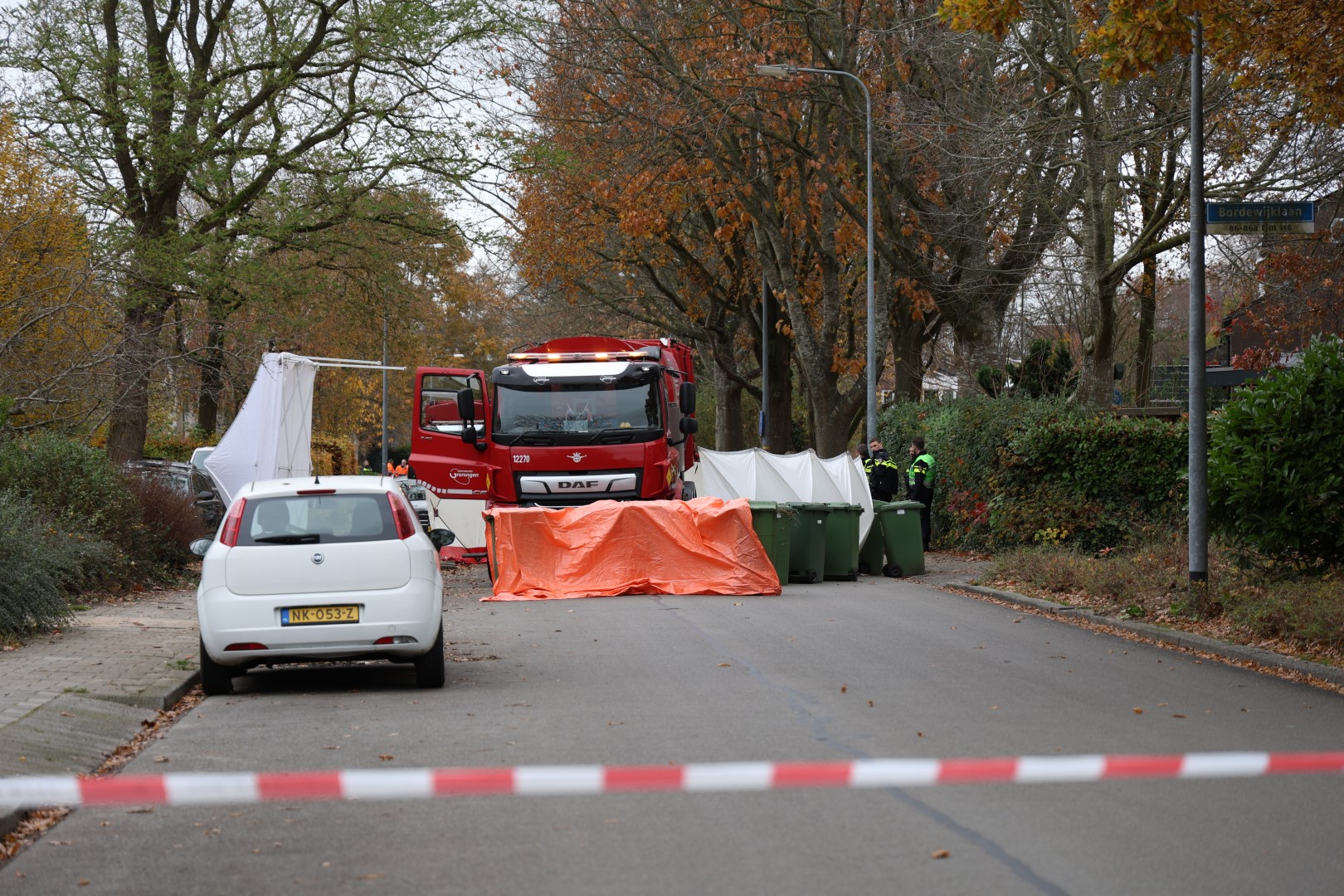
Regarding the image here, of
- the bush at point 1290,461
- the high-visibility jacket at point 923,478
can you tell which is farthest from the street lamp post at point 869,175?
the bush at point 1290,461

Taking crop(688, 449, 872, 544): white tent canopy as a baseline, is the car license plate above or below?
below

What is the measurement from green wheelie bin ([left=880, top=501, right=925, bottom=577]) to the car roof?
11427 mm

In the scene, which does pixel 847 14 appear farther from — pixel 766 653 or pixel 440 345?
pixel 440 345

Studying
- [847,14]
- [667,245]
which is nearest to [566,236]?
[667,245]

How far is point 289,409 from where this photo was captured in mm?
21141

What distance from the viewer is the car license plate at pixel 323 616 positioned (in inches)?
424

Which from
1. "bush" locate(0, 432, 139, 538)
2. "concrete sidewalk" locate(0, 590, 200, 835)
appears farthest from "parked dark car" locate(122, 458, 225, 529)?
"concrete sidewalk" locate(0, 590, 200, 835)

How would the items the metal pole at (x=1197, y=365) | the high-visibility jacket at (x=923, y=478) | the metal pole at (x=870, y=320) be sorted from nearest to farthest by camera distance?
the metal pole at (x=1197, y=365), the high-visibility jacket at (x=923, y=478), the metal pole at (x=870, y=320)

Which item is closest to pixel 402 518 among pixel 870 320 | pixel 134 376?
pixel 134 376

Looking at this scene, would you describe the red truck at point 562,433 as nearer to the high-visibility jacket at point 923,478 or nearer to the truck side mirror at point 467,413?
the truck side mirror at point 467,413

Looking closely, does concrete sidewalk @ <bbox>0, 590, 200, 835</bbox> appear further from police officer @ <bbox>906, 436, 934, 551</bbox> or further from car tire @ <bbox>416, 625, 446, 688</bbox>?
police officer @ <bbox>906, 436, 934, 551</bbox>

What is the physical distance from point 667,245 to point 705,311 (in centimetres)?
377

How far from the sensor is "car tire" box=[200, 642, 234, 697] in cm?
1088

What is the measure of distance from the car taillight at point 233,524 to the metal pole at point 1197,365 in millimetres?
8488
